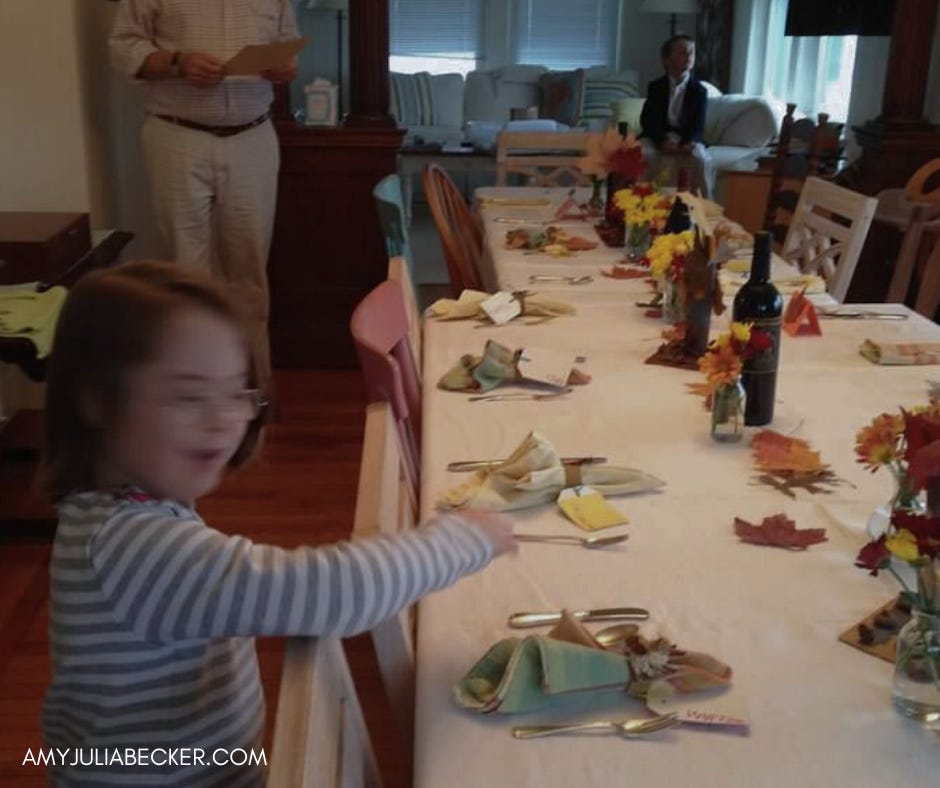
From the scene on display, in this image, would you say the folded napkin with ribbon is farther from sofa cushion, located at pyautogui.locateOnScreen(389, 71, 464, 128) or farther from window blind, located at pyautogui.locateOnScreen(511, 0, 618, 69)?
window blind, located at pyautogui.locateOnScreen(511, 0, 618, 69)

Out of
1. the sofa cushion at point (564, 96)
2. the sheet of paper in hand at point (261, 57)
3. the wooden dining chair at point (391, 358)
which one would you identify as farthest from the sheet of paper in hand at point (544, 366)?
the sofa cushion at point (564, 96)

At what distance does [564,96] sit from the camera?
8445mm

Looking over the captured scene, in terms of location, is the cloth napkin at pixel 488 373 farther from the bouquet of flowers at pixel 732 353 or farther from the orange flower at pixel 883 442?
the orange flower at pixel 883 442

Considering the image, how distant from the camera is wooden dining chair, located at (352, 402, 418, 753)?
3.55 ft

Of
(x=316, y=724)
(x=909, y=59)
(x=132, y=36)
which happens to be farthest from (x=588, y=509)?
(x=909, y=59)

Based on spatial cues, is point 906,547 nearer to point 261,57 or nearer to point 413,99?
point 261,57

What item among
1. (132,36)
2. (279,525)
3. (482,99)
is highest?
(132,36)

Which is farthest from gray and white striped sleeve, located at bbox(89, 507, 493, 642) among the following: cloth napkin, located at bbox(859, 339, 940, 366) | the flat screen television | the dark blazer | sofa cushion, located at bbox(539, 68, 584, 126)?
sofa cushion, located at bbox(539, 68, 584, 126)

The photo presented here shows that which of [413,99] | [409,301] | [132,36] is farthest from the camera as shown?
[413,99]

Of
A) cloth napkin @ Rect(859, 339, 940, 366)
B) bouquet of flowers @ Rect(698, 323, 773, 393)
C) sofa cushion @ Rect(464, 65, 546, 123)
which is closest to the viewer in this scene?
bouquet of flowers @ Rect(698, 323, 773, 393)

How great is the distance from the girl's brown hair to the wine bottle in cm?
90

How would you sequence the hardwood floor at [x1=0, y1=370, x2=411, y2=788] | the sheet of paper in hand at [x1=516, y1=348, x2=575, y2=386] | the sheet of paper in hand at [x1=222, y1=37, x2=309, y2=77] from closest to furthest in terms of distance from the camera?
the sheet of paper in hand at [x1=516, y1=348, x2=575, y2=386], the hardwood floor at [x1=0, y1=370, x2=411, y2=788], the sheet of paper in hand at [x1=222, y1=37, x2=309, y2=77]

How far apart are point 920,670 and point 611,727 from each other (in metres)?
0.28

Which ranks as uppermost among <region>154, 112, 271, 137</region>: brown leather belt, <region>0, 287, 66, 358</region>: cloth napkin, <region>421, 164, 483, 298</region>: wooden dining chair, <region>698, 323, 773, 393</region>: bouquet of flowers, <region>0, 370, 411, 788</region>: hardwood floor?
<region>154, 112, 271, 137</region>: brown leather belt
